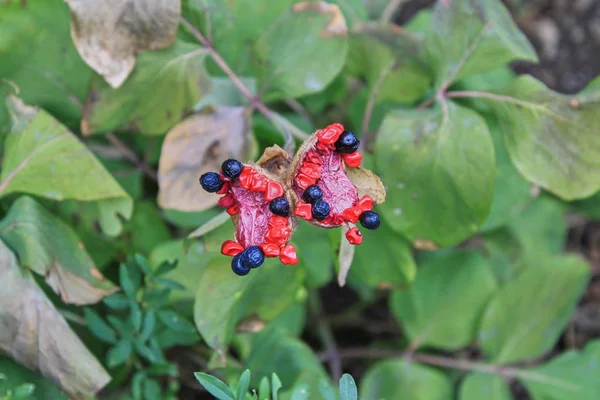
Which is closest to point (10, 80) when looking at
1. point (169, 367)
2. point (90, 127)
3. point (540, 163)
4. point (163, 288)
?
point (90, 127)

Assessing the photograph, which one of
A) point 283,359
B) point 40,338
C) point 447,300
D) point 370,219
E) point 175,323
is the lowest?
point 447,300

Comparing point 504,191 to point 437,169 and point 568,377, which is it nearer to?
point 437,169

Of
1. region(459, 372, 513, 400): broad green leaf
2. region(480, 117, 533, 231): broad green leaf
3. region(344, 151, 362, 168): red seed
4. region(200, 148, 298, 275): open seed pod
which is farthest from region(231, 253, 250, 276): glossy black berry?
region(459, 372, 513, 400): broad green leaf

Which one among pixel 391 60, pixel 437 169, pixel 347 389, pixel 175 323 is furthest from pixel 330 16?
pixel 347 389

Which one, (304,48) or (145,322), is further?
(304,48)

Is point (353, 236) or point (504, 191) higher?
point (353, 236)

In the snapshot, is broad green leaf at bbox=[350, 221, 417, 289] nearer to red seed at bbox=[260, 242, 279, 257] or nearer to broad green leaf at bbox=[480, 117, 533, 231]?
broad green leaf at bbox=[480, 117, 533, 231]

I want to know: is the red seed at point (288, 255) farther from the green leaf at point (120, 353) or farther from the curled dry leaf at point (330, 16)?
the curled dry leaf at point (330, 16)
